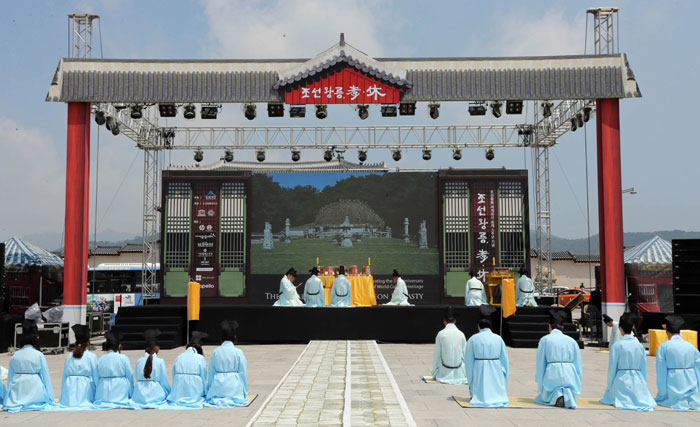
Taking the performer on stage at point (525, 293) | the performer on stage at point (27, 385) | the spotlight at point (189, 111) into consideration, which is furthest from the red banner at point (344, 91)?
the performer on stage at point (27, 385)

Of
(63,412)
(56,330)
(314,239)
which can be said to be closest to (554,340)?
(63,412)

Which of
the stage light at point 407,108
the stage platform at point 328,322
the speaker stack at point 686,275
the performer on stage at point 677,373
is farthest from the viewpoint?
the stage light at point 407,108

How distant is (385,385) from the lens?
10.9 metres

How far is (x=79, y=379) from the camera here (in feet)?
31.2

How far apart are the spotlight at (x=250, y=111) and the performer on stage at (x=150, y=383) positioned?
10695mm

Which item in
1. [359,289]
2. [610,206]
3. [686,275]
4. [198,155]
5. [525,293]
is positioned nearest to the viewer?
[686,275]

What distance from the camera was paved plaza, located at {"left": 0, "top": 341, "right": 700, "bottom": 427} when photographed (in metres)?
8.38

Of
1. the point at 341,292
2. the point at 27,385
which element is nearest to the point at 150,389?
the point at 27,385

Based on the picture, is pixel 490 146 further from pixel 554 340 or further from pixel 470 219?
pixel 554 340

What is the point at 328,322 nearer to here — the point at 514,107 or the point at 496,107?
the point at 496,107

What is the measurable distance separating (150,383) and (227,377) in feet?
3.44

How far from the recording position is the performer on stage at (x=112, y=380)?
9.50 m

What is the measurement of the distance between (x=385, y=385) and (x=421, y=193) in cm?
1324

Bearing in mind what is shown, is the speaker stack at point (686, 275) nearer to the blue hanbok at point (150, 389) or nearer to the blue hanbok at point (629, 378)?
the blue hanbok at point (629, 378)
